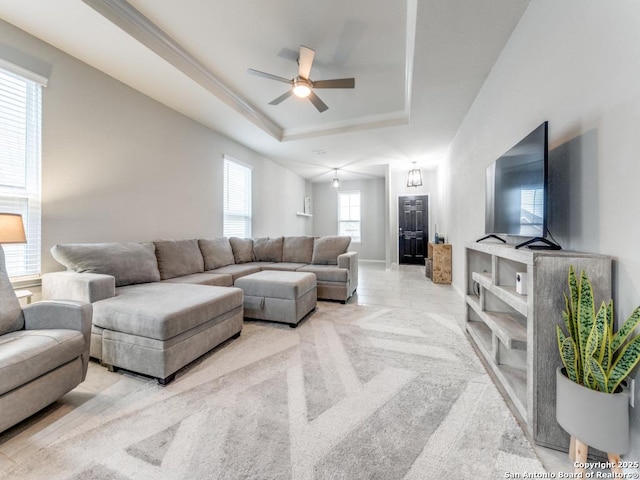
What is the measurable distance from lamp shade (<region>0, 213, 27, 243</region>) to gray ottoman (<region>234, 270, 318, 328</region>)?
5.35 ft

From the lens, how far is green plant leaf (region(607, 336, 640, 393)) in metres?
0.85

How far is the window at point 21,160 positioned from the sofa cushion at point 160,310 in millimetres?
826

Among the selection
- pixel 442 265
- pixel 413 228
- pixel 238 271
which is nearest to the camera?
pixel 238 271

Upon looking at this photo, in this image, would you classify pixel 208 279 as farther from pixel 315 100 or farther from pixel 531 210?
pixel 531 210

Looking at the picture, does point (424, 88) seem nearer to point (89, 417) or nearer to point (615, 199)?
point (615, 199)

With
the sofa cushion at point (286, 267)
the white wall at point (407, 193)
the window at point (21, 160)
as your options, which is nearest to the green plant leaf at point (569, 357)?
the sofa cushion at point (286, 267)

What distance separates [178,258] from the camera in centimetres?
299

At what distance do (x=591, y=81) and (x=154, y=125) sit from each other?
156 inches

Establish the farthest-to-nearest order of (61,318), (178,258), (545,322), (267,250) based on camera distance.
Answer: (267,250)
(178,258)
(61,318)
(545,322)

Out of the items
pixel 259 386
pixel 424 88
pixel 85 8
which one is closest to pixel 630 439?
pixel 259 386

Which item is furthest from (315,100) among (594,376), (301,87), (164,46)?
(594,376)

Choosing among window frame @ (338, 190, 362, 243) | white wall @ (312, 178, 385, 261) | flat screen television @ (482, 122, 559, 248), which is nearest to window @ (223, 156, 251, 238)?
white wall @ (312, 178, 385, 261)

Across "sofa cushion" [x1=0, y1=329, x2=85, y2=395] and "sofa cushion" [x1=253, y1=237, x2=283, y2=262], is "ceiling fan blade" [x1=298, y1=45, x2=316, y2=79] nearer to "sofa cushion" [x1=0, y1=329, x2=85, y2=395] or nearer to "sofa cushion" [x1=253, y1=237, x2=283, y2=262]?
"sofa cushion" [x1=253, y1=237, x2=283, y2=262]

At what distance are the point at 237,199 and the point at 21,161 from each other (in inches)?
112
